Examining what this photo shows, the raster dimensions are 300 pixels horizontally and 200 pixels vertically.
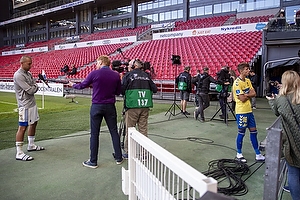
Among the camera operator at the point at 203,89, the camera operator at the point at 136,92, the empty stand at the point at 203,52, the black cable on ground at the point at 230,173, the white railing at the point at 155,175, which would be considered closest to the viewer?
the white railing at the point at 155,175

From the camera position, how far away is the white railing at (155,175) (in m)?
1.01

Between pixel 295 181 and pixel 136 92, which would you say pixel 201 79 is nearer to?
pixel 136 92

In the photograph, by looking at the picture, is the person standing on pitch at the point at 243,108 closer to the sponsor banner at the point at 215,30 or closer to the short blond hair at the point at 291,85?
the short blond hair at the point at 291,85

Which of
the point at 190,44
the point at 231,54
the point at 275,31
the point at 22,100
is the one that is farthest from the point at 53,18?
the point at 22,100

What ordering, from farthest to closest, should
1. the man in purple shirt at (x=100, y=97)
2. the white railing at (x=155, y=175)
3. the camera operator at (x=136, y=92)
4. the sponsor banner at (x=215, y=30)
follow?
the sponsor banner at (x=215, y=30), the camera operator at (x=136, y=92), the man in purple shirt at (x=100, y=97), the white railing at (x=155, y=175)

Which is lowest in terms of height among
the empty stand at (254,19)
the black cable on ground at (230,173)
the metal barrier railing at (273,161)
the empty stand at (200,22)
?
the black cable on ground at (230,173)

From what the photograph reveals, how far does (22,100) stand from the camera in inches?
153

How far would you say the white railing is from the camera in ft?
3.31

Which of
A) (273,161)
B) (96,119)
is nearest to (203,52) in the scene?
(96,119)

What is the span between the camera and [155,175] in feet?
5.07

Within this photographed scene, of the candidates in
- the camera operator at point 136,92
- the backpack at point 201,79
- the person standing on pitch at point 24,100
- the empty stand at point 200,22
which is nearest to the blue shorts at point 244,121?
the camera operator at point 136,92

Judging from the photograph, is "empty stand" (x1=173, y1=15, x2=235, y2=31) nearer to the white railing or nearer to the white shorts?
the white shorts

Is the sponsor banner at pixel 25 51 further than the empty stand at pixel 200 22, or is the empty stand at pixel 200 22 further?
the sponsor banner at pixel 25 51

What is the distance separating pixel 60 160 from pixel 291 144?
3.44 meters
